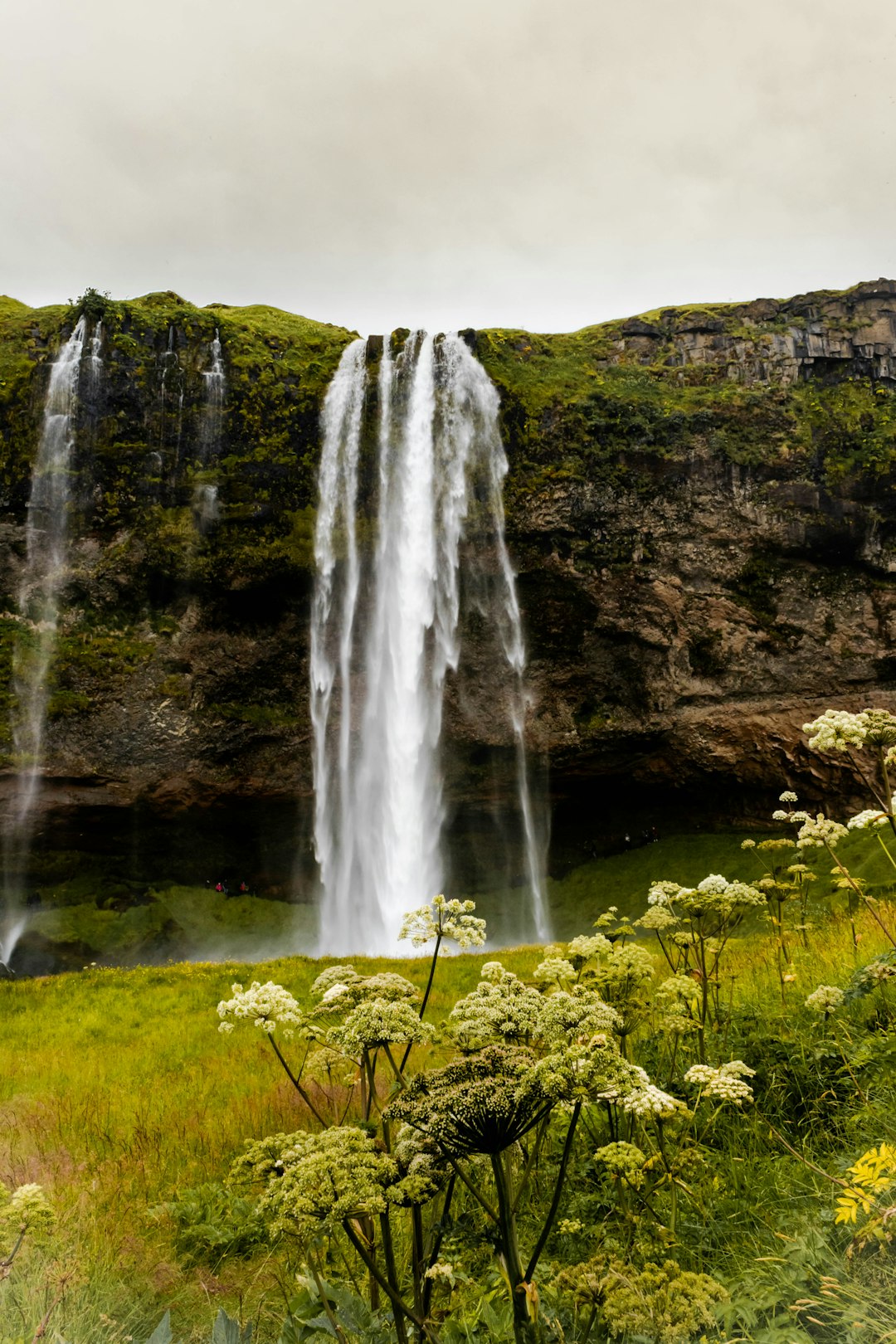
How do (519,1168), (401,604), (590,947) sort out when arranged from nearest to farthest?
(519,1168) < (590,947) < (401,604)

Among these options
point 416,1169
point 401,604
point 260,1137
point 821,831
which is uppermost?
point 401,604

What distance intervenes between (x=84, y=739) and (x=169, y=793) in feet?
13.6

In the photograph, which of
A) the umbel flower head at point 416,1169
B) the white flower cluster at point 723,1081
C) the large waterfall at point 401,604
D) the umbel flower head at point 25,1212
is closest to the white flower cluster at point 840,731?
the white flower cluster at point 723,1081

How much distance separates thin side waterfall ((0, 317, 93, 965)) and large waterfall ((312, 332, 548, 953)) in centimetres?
1131

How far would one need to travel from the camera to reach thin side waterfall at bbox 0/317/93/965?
31078 mm

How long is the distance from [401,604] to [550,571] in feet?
22.7

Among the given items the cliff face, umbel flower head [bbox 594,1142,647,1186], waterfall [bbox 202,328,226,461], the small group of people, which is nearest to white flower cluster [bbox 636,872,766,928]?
umbel flower head [bbox 594,1142,647,1186]

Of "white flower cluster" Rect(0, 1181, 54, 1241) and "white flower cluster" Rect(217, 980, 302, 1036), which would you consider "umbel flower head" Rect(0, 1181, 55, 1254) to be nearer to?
"white flower cluster" Rect(0, 1181, 54, 1241)

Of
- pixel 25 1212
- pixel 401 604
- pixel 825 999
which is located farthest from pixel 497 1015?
pixel 401 604

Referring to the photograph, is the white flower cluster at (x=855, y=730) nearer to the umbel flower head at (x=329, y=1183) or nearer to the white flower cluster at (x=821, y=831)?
the white flower cluster at (x=821, y=831)

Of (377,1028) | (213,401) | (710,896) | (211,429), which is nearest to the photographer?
(377,1028)

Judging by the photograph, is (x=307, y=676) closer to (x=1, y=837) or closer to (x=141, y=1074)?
(x=1, y=837)

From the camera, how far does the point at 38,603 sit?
32.8 meters

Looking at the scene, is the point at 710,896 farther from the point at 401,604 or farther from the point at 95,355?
Result: the point at 95,355
